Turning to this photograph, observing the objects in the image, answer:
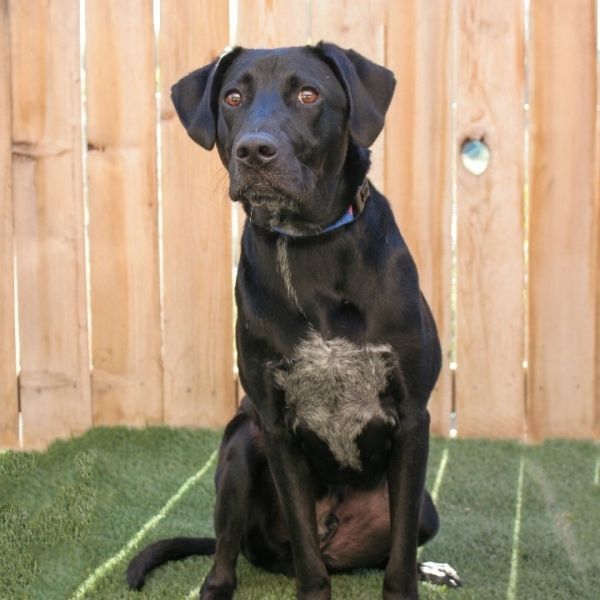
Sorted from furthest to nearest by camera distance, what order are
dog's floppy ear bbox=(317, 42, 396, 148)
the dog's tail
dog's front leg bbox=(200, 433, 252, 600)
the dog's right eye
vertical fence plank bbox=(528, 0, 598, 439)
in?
vertical fence plank bbox=(528, 0, 598, 439), the dog's tail, dog's front leg bbox=(200, 433, 252, 600), the dog's right eye, dog's floppy ear bbox=(317, 42, 396, 148)

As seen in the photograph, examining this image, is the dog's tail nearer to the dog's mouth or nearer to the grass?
the grass

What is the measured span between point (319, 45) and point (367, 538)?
4.58 feet

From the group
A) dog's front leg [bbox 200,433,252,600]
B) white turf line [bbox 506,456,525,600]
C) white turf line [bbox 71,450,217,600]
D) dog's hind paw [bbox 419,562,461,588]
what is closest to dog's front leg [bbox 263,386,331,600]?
dog's front leg [bbox 200,433,252,600]

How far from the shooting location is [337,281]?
3066 millimetres

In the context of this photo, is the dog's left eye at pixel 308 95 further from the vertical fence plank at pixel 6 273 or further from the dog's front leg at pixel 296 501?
the vertical fence plank at pixel 6 273

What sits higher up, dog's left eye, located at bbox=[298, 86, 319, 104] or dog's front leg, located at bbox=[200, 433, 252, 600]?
dog's left eye, located at bbox=[298, 86, 319, 104]

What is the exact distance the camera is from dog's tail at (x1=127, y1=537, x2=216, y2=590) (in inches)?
131

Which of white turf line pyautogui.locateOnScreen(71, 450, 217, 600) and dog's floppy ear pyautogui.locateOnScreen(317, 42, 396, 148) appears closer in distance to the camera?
dog's floppy ear pyautogui.locateOnScreen(317, 42, 396, 148)

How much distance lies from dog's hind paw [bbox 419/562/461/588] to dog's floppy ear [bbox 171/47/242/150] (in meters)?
1.38

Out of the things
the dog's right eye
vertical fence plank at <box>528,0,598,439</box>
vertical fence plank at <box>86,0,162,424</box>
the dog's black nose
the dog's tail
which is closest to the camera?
the dog's black nose

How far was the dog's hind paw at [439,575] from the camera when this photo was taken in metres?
3.35

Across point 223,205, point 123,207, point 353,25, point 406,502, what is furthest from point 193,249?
point 406,502

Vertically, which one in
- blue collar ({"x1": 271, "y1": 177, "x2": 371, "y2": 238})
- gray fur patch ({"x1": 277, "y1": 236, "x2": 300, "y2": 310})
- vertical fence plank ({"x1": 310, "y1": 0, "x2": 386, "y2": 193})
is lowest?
gray fur patch ({"x1": 277, "y1": 236, "x2": 300, "y2": 310})

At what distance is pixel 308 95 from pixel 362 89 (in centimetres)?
15
